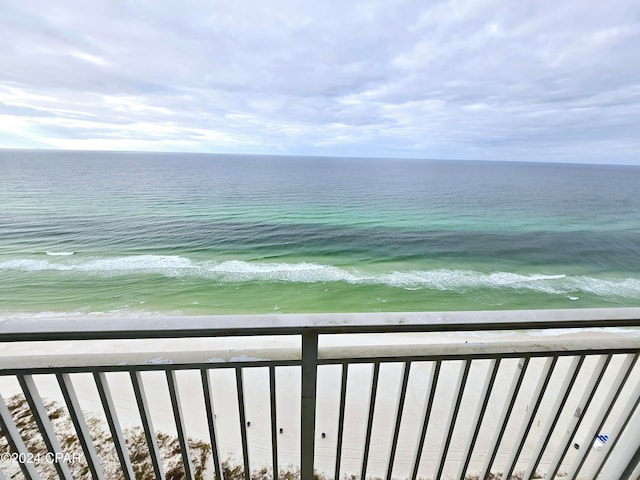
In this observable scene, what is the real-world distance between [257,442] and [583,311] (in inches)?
137

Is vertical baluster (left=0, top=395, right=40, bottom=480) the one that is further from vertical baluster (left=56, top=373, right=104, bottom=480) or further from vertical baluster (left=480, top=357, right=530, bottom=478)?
vertical baluster (left=480, top=357, right=530, bottom=478)

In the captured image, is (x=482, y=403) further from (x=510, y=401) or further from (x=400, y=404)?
(x=400, y=404)

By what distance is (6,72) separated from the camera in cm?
2441

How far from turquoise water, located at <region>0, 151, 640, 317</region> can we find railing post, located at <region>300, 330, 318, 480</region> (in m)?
7.61

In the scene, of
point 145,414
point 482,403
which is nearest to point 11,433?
point 145,414

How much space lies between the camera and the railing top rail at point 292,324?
2.07ft

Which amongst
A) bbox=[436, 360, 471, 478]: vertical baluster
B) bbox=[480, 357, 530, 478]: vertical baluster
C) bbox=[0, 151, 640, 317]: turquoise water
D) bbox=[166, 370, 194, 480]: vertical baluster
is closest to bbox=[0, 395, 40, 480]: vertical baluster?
bbox=[166, 370, 194, 480]: vertical baluster

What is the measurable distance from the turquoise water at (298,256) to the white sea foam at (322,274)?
0.08 m

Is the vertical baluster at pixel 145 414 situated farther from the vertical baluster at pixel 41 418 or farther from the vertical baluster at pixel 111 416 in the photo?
the vertical baluster at pixel 41 418

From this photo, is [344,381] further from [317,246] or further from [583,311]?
[317,246]

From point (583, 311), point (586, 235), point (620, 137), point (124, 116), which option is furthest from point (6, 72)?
point (620, 137)

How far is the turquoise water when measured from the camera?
9.28m

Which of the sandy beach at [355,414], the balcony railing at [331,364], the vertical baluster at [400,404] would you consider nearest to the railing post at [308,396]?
the balcony railing at [331,364]

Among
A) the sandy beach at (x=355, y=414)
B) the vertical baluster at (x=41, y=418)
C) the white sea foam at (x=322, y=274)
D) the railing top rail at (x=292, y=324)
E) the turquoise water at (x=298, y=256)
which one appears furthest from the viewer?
the white sea foam at (x=322, y=274)
